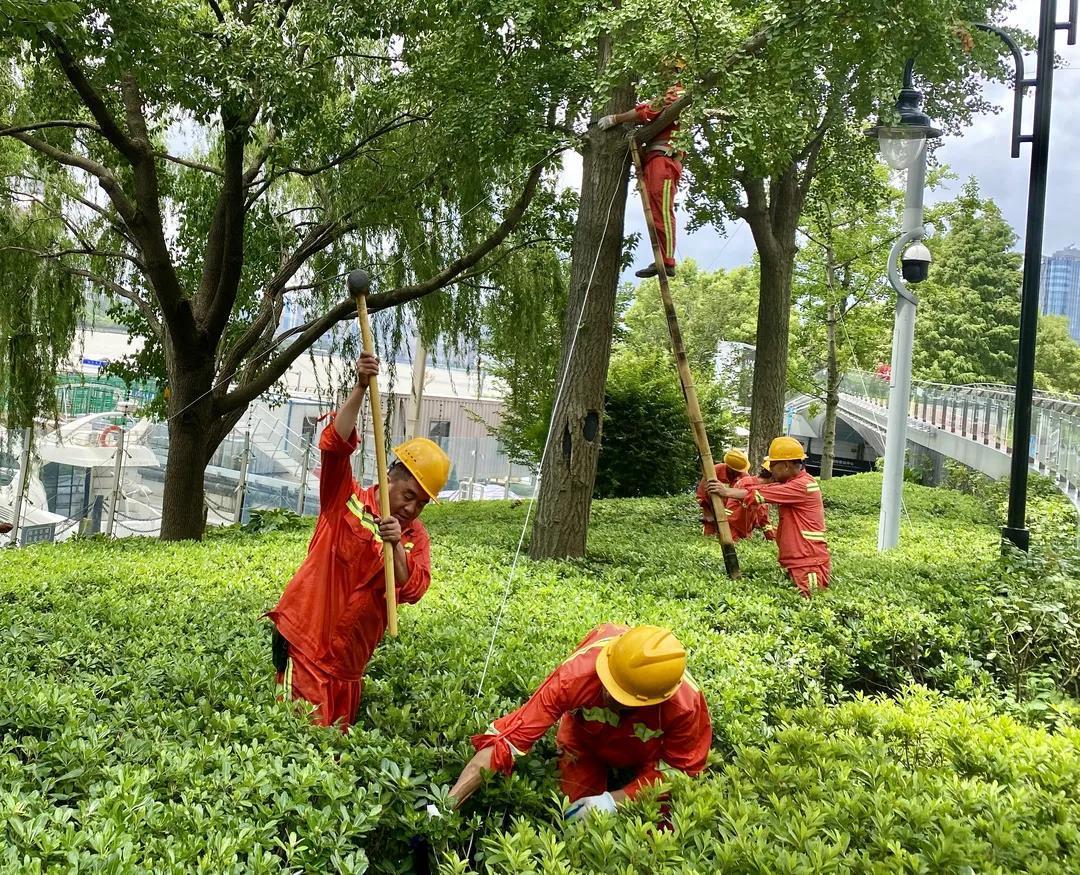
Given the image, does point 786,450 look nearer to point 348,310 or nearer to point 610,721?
point 610,721

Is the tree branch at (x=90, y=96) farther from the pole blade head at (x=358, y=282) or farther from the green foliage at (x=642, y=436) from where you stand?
the green foliage at (x=642, y=436)

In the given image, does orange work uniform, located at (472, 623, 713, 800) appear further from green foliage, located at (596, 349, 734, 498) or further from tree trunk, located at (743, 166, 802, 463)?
green foliage, located at (596, 349, 734, 498)

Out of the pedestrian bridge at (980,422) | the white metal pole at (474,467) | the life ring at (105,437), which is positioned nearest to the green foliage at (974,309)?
the pedestrian bridge at (980,422)

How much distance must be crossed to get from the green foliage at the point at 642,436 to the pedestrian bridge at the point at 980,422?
5.52 meters

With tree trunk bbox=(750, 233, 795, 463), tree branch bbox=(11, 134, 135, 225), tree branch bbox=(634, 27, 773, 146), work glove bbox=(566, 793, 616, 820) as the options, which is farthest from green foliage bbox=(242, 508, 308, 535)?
work glove bbox=(566, 793, 616, 820)

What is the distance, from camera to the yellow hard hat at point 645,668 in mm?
2963

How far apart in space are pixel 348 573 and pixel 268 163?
8.44 metres

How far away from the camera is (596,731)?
3.26 meters

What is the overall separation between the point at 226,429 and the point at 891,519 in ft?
24.1

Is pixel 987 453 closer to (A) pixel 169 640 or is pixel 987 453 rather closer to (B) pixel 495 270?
(B) pixel 495 270

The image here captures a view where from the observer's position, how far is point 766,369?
13.1 m

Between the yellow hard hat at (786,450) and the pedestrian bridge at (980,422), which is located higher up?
the pedestrian bridge at (980,422)

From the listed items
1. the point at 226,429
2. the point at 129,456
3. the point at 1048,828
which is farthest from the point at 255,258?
the point at 1048,828

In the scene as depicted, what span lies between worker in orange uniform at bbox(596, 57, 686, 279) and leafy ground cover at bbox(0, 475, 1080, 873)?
2.50 meters
